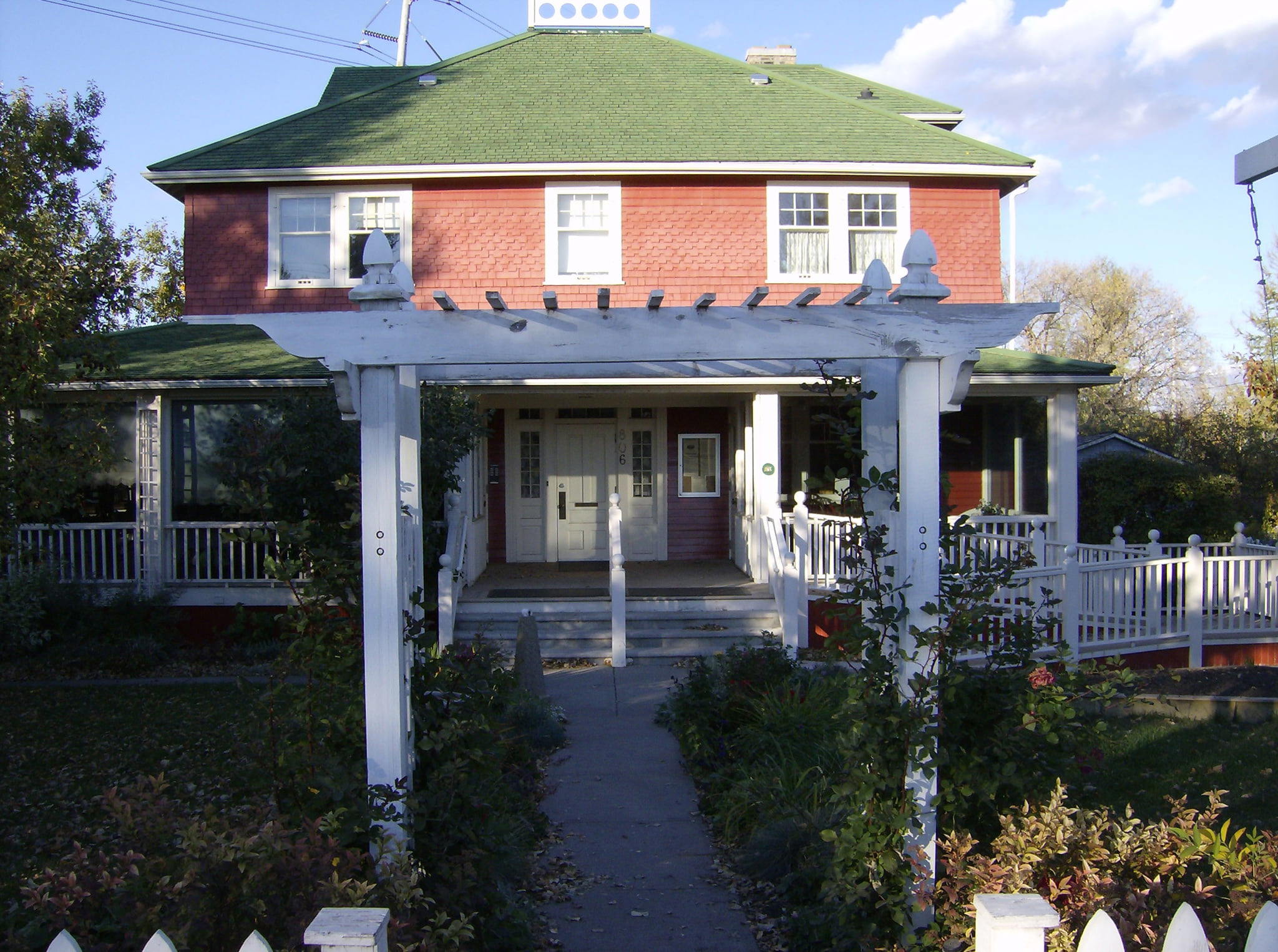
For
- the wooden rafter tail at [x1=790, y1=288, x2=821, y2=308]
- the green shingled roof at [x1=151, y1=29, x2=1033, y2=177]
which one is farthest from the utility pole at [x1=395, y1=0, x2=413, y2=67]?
the wooden rafter tail at [x1=790, y1=288, x2=821, y2=308]

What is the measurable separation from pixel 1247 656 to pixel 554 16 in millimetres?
14059

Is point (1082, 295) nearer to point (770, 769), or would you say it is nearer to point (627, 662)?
point (627, 662)

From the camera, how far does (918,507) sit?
410 cm

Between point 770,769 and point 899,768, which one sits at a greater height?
point 899,768

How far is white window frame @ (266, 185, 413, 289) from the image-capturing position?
14656 millimetres

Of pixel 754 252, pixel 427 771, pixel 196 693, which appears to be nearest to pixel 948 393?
pixel 427 771

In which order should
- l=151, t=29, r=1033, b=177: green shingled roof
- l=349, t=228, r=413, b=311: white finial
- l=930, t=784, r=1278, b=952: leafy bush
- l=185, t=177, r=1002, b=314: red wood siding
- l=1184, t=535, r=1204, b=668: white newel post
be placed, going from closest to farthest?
l=930, t=784, r=1278, b=952: leafy bush < l=349, t=228, r=413, b=311: white finial < l=1184, t=535, r=1204, b=668: white newel post < l=151, t=29, r=1033, b=177: green shingled roof < l=185, t=177, r=1002, b=314: red wood siding

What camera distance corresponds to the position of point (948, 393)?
4.12 meters

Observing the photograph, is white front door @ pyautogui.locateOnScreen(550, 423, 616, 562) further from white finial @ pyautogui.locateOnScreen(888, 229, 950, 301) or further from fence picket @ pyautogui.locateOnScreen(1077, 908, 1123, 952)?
fence picket @ pyautogui.locateOnScreen(1077, 908, 1123, 952)

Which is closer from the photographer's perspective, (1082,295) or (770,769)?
(770,769)

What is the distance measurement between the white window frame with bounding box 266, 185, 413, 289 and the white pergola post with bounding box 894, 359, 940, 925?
11.7m

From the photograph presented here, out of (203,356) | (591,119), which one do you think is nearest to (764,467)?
(591,119)

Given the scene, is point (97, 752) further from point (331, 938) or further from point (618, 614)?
point (331, 938)

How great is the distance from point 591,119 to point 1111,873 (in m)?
13.6
